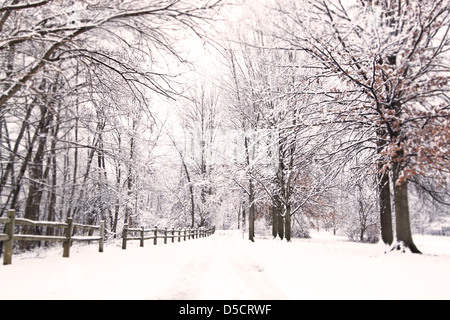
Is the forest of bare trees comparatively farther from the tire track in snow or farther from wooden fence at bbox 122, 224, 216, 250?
the tire track in snow

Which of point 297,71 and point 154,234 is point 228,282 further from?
point 297,71

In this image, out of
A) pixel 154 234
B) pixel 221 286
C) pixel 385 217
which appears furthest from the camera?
pixel 154 234

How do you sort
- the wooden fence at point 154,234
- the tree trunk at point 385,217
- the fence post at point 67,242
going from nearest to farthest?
the fence post at point 67,242 → the tree trunk at point 385,217 → the wooden fence at point 154,234

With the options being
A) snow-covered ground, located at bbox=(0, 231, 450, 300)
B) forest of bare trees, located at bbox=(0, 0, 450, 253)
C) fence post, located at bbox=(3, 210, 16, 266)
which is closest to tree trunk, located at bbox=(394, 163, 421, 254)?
forest of bare trees, located at bbox=(0, 0, 450, 253)

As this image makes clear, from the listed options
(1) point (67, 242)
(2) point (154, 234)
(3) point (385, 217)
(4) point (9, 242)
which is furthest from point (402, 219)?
(2) point (154, 234)

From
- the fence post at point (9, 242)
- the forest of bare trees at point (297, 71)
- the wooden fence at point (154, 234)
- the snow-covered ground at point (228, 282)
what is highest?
the forest of bare trees at point (297, 71)

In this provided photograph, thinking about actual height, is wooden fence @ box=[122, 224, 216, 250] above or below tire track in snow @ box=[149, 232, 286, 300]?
below

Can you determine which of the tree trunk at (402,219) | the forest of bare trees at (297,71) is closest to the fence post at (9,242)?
the forest of bare trees at (297,71)

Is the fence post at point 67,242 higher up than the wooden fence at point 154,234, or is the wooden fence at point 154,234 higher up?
the fence post at point 67,242

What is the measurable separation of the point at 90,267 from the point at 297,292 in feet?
15.0

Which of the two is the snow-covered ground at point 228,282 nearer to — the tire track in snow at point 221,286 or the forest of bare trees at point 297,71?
the tire track in snow at point 221,286
